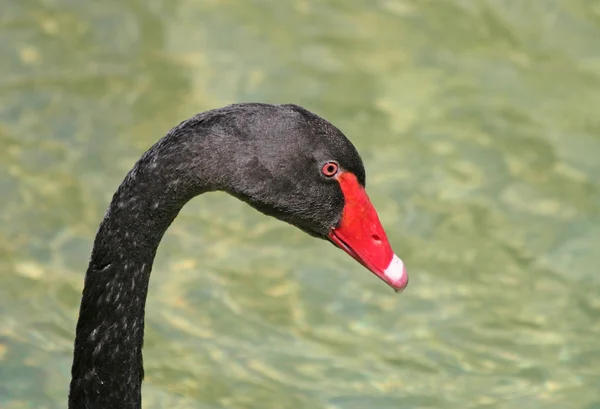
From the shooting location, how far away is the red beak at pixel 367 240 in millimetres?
4621

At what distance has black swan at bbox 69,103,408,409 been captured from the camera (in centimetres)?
418

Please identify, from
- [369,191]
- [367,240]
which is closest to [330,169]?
[367,240]

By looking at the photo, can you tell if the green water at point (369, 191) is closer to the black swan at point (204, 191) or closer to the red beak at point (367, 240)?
the black swan at point (204, 191)

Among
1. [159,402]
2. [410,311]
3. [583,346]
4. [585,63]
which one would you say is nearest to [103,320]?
[159,402]

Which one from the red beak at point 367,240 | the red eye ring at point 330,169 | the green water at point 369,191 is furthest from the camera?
the green water at point 369,191

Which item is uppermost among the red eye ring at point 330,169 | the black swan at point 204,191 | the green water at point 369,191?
the green water at point 369,191

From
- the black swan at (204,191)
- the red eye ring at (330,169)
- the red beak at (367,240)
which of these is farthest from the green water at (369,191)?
the red eye ring at (330,169)

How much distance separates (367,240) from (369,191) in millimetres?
2836

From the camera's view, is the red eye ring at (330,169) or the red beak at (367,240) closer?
the red eye ring at (330,169)

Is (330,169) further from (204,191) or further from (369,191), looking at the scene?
(369,191)

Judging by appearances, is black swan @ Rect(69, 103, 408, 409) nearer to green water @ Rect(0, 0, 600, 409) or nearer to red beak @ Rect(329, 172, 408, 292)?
red beak @ Rect(329, 172, 408, 292)

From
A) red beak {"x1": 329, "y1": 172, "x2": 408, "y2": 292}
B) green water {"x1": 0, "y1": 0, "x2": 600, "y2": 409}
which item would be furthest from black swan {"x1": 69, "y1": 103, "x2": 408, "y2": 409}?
green water {"x1": 0, "y1": 0, "x2": 600, "y2": 409}

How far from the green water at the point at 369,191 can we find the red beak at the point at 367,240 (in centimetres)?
171

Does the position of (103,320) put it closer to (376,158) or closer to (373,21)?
(376,158)
